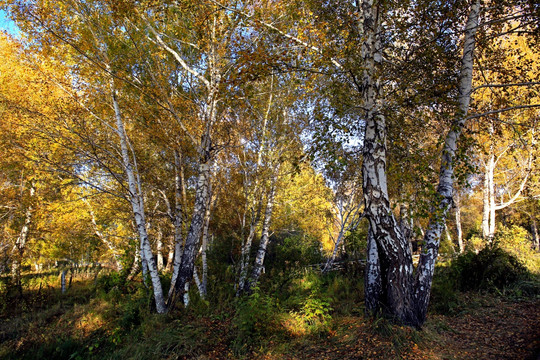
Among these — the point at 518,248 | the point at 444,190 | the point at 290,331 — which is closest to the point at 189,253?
the point at 290,331

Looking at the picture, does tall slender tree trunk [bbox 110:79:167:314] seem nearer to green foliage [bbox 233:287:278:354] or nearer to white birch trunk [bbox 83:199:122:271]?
green foliage [bbox 233:287:278:354]

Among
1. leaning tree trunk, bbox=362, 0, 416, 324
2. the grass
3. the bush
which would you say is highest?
leaning tree trunk, bbox=362, 0, 416, 324

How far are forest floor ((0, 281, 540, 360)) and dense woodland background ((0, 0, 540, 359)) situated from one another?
4 centimetres

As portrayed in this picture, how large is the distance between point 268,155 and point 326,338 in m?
6.20

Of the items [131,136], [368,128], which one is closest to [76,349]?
[131,136]

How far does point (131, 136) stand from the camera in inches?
360

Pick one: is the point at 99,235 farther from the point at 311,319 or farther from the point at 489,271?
the point at 489,271

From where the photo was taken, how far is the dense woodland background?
444cm

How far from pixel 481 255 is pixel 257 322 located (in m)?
6.47

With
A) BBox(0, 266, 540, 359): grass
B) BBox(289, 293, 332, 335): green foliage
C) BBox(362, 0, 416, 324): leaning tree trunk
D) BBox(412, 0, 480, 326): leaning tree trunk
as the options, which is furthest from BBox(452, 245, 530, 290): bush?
BBox(289, 293, 332, 335): green foliage

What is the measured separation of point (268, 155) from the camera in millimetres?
9492

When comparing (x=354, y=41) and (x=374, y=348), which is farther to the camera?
(x=354, y=41)

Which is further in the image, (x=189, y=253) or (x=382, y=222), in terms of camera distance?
(x=189, y=253)

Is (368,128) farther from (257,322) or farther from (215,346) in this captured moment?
(215,346)
